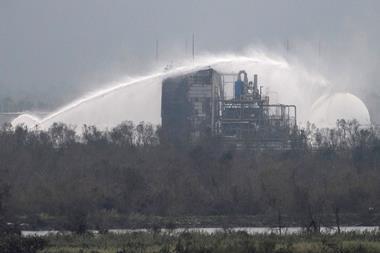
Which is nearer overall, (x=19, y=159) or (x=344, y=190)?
(x=344, y=190)

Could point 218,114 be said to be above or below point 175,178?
above

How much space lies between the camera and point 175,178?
287 feet

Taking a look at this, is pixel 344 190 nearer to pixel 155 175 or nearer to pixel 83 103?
pixel 155 175

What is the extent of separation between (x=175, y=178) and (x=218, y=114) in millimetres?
22010

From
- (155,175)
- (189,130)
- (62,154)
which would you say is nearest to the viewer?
(155,175)

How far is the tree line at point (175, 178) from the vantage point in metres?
80.1

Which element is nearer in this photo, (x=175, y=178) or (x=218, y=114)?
(x=175, y=178)

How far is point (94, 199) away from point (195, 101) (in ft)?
97.3

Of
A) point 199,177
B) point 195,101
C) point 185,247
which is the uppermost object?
point 195,101

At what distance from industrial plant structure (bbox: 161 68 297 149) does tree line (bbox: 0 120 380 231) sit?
284 cm

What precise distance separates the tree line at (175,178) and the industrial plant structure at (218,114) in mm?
2841

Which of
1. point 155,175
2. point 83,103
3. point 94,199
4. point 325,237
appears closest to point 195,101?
point 83,103

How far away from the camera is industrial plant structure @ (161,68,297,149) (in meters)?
107

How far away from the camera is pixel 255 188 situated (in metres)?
84.7
